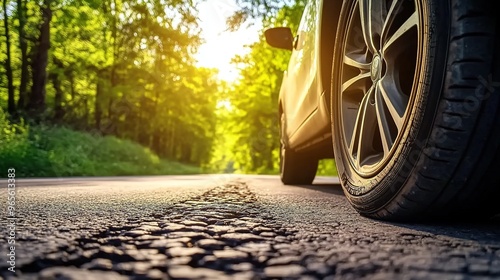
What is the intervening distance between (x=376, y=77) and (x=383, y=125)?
0.26 metres

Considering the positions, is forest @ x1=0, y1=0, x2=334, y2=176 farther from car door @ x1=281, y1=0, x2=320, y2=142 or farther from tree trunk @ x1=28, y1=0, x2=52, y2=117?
car door @ x1=281, y1=0, x2=320, y2=142

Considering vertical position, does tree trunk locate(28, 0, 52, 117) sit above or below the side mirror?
above

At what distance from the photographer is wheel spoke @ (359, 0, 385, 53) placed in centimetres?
208

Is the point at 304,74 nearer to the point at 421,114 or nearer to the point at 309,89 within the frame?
the point at 309,89

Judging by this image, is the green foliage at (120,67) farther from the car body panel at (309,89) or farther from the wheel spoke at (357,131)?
the wheel spoke at (357,131)

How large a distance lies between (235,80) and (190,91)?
12.2 ft

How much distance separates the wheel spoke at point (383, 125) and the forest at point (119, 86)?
8.98 metres

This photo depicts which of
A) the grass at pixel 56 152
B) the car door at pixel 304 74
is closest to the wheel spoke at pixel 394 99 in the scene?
the car door at pixel 304 74

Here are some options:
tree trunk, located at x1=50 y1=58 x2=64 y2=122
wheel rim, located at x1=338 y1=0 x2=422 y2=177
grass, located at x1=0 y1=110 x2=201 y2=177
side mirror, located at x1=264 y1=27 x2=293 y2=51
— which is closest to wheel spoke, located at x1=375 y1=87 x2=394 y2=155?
wheel rim, located at x1=338 y1=0 x2=422 y2=177

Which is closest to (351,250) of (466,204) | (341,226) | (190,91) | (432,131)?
(341,226)

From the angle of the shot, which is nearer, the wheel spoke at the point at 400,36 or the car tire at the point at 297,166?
the wheel spoke at the point at 400,36

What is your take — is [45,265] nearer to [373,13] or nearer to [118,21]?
[373,13]

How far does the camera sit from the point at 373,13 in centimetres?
211

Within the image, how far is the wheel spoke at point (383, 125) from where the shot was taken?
6.18 feet
